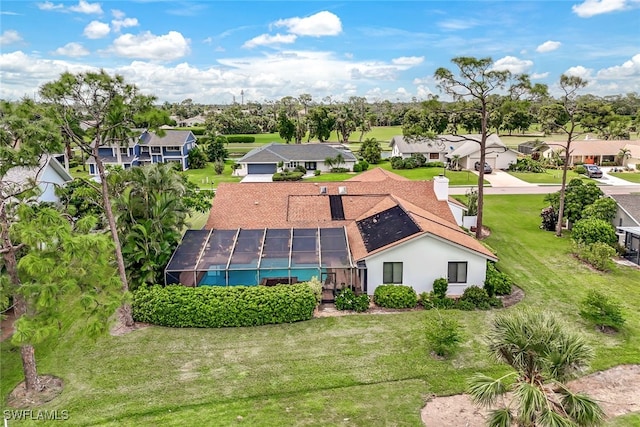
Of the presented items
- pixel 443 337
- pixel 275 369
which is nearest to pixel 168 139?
pixel 275 369

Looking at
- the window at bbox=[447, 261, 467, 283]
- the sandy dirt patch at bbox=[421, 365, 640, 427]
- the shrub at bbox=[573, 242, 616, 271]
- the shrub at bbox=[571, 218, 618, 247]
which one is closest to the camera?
the sandy dirt patch at bbox=[421, 365, 640, 427]

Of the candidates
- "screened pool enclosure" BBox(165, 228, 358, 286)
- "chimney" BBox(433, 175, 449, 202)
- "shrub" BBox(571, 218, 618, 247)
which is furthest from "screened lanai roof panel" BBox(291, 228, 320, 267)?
"shrub" BBox(571, 218, 618, 247)

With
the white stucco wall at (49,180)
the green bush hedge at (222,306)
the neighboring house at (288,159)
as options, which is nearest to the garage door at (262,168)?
the neighboring house at (288,159)

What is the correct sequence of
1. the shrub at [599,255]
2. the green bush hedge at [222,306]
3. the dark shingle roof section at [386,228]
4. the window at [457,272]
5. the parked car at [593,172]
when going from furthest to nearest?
the parked car at [593,172]
the shrub at [599,255]
the dark shingle roof section at [386,228]
the window at [457,272]
the green bush hedge at [222,306]

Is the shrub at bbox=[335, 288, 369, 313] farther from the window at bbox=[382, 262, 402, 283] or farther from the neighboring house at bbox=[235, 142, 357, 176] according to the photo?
the neighboring house at bbox=[235, 142, 357, 176]

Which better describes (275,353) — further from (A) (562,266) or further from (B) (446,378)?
(A) (562,266)

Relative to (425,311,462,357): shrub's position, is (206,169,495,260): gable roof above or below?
above

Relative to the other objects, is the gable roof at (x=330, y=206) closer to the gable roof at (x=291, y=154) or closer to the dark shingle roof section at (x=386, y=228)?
the dark shingle roof section at (x=386, y=228)
